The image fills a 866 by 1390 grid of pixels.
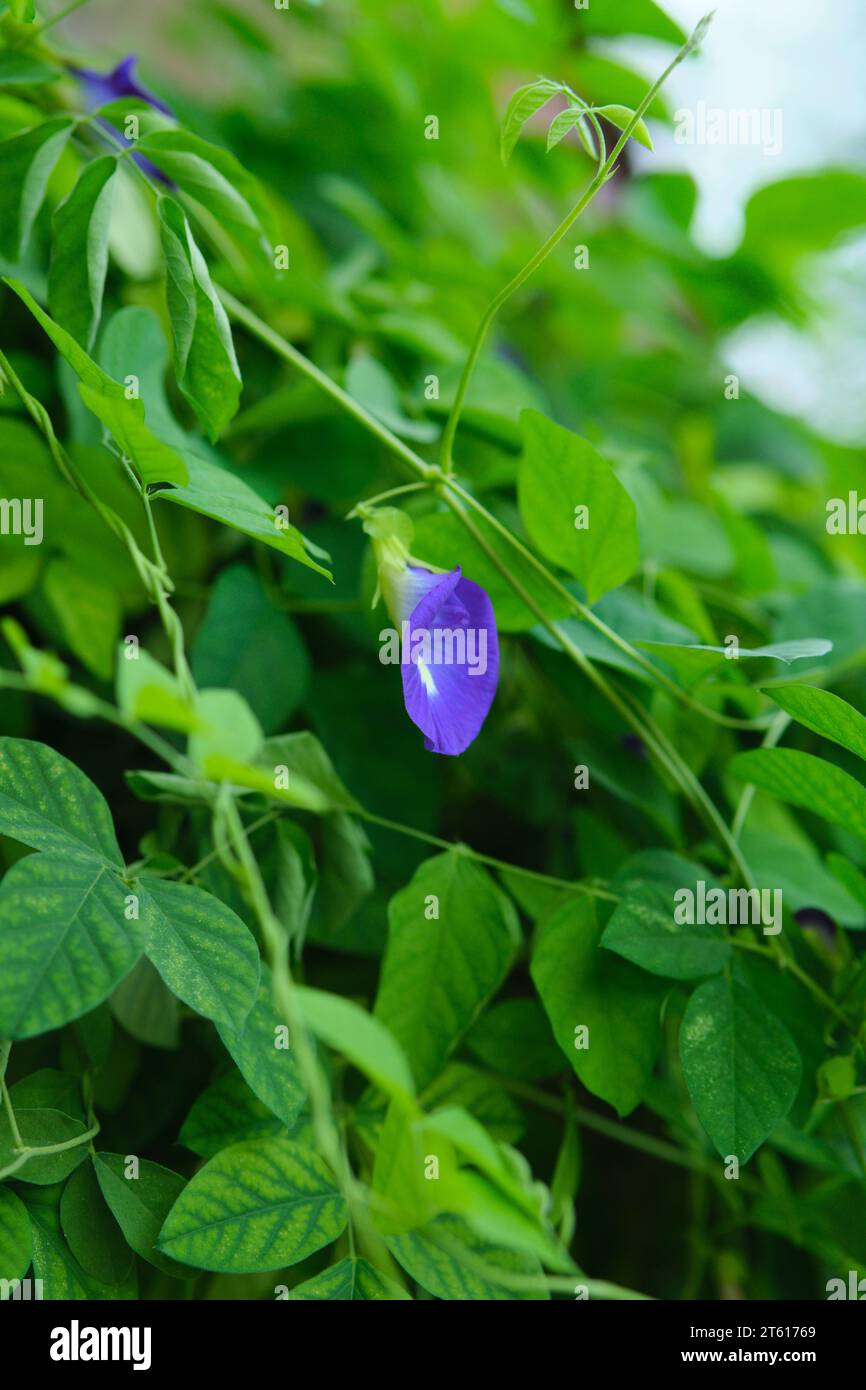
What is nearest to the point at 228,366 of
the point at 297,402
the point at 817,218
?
the point at 297,402

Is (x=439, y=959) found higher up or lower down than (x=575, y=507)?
lower down

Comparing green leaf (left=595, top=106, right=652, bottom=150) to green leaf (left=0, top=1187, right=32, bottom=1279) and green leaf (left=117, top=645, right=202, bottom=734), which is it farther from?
green leaf (left=0, top=1187, right=32, bottom=1279)

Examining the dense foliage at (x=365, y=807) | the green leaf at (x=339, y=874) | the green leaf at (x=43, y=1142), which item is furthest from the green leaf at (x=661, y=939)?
the green leaf at (x=43, y=1142)

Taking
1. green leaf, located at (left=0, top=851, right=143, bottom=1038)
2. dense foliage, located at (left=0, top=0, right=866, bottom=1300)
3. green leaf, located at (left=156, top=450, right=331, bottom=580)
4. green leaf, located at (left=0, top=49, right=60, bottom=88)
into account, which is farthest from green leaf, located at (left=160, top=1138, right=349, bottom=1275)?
green leaf, located at (left=0, top=49, right=60, bottom=88)

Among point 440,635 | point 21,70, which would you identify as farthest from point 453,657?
point 21,70

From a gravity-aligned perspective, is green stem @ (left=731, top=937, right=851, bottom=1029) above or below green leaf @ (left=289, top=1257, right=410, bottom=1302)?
above

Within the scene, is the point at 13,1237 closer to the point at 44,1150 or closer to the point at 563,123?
the point at 44,1150
